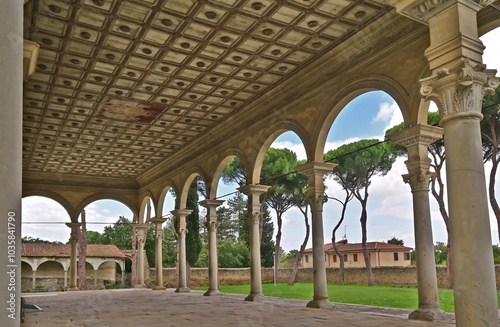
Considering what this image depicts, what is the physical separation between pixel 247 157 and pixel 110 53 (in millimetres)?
5870

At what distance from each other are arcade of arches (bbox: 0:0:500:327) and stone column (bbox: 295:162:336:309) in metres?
0.03

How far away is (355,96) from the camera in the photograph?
11086 millimetres

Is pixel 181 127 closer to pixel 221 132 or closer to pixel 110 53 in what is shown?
pixel 221 132

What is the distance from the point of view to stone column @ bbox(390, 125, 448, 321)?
878 centimetres

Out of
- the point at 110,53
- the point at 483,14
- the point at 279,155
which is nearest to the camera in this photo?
the point at 483,14

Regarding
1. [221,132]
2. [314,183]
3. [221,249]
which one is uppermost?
[221,132]

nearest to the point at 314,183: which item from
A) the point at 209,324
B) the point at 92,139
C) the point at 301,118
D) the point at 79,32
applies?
the point at 301,118

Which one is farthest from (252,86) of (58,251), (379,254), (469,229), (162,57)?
(379,254)

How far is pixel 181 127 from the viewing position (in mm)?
16750

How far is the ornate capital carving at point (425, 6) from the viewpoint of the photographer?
17.2 feet

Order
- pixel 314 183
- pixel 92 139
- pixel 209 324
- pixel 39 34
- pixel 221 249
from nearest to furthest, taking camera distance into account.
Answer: pixel 209 324 < pixel 39 34 < pixel 314 183 < pixel 92 139 < pixel 221 249

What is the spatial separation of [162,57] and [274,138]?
182 inches

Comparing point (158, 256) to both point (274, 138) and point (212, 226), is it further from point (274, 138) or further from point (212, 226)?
point (274, 138)

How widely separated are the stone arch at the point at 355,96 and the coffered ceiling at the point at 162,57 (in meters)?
1.08
